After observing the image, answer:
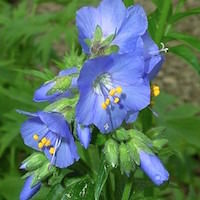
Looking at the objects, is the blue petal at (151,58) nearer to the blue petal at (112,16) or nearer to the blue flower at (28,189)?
the blue petal at (112,16)

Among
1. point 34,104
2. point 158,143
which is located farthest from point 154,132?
point 34,104

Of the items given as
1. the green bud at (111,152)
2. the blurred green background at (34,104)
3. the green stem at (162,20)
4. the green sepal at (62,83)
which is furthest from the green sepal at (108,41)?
the blurred green background at (34,104)

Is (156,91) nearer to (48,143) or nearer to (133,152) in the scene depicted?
(133,152)

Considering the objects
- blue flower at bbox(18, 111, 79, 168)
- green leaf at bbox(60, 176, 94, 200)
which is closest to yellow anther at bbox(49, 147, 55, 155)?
blue flower at bbox(18, 111, 79, 168)

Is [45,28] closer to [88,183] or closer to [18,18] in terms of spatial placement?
[18,18]

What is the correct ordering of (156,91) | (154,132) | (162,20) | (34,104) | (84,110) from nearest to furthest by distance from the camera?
(84,110)
(156,91)
(154,132)
(162,20)
(34,104)

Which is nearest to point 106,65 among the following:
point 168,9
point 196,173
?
point 168,9

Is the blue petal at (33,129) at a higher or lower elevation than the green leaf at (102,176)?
higher
